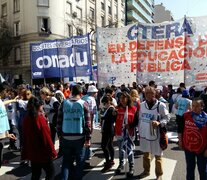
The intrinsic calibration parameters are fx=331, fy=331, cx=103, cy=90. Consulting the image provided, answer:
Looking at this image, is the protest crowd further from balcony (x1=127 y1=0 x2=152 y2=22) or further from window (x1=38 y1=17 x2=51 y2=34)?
balcony (x1=127 y1=0 x2=152 y2=22)

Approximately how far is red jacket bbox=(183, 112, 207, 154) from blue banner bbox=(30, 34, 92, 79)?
7.82m

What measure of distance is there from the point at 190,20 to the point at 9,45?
121 ft

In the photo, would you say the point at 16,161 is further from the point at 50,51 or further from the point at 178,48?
the point at 50,51

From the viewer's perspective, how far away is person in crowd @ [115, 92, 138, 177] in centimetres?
640

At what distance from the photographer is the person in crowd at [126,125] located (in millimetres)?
6402

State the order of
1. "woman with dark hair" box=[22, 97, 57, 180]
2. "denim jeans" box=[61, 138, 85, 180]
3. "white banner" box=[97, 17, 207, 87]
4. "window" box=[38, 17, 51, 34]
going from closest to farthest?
"woman with dark hair" box=[22, 97, 57, 180]
"denim jeans" box=[61, 138, 85, 180]
"white banner" box=[97, 17, 207, 87]
"window" box=[38, 17, 51, 34]

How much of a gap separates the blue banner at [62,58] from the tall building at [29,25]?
2598cm

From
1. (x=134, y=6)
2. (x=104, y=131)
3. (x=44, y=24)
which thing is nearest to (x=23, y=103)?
(x=104, y=131)

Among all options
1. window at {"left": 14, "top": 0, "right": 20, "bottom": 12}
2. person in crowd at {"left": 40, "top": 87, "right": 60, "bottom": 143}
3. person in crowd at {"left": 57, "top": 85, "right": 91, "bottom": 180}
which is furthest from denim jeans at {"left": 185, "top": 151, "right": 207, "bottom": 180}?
window at {"left": 14, "top": 0, "right": 20, "bottom": 12}

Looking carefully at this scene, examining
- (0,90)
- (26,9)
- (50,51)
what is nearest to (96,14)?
(26,9)

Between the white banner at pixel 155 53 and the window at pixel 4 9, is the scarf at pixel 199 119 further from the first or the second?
the window at pixel 4 9

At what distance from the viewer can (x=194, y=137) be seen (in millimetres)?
4918

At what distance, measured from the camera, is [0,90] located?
6410 millimetres

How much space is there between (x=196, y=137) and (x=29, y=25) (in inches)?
1520
